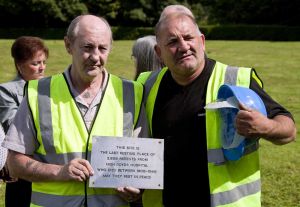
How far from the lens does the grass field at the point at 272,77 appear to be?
667 cm

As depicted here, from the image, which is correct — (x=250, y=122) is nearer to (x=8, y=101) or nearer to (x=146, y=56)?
(x=146, y=56)

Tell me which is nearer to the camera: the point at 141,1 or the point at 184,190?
the point at 184,190

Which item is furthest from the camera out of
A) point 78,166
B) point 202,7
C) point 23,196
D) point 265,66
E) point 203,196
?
point 202,7

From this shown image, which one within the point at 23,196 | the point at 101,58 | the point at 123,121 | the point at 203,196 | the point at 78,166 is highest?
the point at 101,58

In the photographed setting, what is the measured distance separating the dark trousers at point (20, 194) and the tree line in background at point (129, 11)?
37.6 m

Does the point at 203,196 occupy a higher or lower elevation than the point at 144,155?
lower

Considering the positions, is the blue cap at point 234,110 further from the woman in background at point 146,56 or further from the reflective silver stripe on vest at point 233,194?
the woman in background at point 146,56

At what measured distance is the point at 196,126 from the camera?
3.10m

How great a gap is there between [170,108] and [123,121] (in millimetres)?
310

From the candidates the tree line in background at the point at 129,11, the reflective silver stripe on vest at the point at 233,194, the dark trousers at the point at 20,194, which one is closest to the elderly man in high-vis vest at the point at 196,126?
the reflective silver stripe on vest at the point at 233,194

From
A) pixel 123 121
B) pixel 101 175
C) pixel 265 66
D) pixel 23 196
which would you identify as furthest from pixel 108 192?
pixel 265 66

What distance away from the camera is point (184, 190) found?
311 cm

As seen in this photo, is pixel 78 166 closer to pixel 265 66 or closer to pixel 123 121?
pixel 123 121

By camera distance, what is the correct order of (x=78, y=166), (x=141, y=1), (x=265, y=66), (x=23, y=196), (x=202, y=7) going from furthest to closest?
1. (x=202, y=7)
2. (x=141, y=1)
3. (x=265, y=66)
4. (x=23, y=196)
5. (x=78, y=166)
